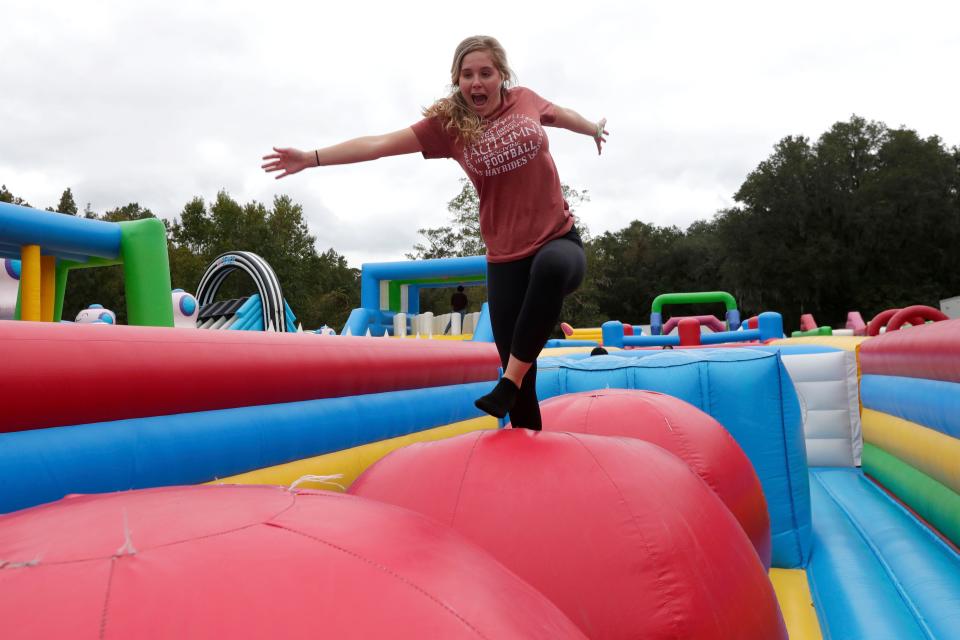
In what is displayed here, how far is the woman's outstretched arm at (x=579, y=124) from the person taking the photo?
2.15m

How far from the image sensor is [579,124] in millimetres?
2217

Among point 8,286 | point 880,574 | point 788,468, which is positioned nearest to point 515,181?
point 788,468

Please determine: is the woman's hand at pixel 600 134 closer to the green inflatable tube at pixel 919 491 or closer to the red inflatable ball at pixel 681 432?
the red inflatable ball at pixel 681 432

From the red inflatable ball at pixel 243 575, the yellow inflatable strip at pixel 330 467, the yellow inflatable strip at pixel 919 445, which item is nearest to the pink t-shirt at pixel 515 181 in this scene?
the yellow inflatable strip at pixel 330 467

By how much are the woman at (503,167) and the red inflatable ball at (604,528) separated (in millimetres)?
397

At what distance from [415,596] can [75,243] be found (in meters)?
3.22

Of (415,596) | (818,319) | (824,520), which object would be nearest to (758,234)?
(818,319)

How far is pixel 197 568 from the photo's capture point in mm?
556

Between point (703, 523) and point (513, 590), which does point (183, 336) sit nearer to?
point (703, 523)

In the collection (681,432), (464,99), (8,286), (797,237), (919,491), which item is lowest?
(919,491)

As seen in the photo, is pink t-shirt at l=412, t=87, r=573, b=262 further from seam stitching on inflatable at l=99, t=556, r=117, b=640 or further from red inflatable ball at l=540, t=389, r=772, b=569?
seam stitching on inflatable at l=99, t=556, r=117, b=640

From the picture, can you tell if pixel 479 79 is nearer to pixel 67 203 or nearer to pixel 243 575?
pixel 243 575

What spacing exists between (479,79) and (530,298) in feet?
2.02

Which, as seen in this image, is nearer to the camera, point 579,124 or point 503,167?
point 503,167
